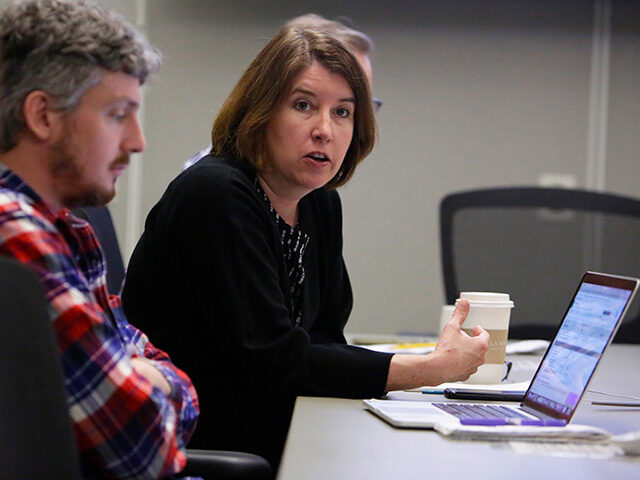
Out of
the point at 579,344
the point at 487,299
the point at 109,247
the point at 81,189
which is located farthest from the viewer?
the point at 109,247

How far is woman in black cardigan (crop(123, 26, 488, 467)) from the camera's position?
1498 mm

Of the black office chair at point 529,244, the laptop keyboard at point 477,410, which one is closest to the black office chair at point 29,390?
the laptop keyboard at point 477,410

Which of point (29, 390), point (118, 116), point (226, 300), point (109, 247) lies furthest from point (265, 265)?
point (109, 247)

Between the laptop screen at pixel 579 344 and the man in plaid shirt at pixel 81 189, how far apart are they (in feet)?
1.70

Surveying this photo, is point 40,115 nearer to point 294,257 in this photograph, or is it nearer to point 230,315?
point 230,315

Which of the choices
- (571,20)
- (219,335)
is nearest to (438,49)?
(571,20)

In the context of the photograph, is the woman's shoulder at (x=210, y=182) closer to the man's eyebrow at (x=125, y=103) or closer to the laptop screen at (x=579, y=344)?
the man's eyebrow at (x=125, y=103)

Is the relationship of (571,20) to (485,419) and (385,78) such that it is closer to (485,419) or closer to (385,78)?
(385,78)

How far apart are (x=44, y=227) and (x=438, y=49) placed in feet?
10.0

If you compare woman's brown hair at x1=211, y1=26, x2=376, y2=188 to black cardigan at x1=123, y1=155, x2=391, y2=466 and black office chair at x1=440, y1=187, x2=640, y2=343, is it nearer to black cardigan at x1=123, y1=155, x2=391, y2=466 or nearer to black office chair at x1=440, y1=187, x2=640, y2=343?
black cardigan at x1=123, y1=155, x2=391, y2=466

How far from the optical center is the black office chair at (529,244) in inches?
116

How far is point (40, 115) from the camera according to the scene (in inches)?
41.6

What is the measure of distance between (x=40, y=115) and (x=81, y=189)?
0.32 ft

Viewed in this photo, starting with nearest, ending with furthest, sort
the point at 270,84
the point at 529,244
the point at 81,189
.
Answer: the point at 81,189
the point at 270,84
the point at 529,244
